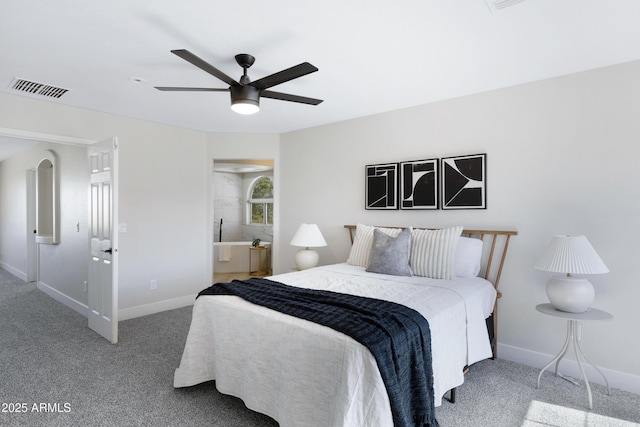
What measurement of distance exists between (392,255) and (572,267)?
1.34 meters

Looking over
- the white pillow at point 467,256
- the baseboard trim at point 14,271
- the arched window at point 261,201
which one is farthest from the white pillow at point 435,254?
the baseboard trim at point 14,271

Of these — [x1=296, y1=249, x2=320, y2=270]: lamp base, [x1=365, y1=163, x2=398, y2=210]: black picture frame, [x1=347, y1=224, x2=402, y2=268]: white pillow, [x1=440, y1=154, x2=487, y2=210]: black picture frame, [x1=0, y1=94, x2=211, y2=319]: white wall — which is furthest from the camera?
[x1=296, y1=249, x2=320, y2=270]: lamp base

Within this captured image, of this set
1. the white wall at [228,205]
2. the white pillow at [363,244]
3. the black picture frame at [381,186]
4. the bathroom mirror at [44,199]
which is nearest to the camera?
the white pillow at [363,244]

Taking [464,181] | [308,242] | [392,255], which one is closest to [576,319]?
[392,255]

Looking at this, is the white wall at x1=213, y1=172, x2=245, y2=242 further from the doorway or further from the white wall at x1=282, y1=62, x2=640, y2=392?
the white wall at x1=282, y1=62, x2=640, y2=392

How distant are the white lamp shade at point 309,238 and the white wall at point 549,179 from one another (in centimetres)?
79

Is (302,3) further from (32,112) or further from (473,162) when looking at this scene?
(32,112)

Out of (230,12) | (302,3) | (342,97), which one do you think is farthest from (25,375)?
(342,97)

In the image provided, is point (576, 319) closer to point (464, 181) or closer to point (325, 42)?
point (464, 181)

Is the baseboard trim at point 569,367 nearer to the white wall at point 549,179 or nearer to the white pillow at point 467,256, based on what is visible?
the white wall at point 549,179

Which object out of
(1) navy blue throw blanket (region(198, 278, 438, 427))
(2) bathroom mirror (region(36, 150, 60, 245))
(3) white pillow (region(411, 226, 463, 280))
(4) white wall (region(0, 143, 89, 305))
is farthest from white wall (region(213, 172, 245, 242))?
(1) navy blue throw blanket (region(198, 278, 438, 427))

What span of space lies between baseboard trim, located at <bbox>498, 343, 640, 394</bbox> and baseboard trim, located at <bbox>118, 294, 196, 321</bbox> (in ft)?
12.9

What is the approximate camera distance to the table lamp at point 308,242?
420 cm

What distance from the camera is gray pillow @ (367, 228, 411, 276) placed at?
10.4 feet
